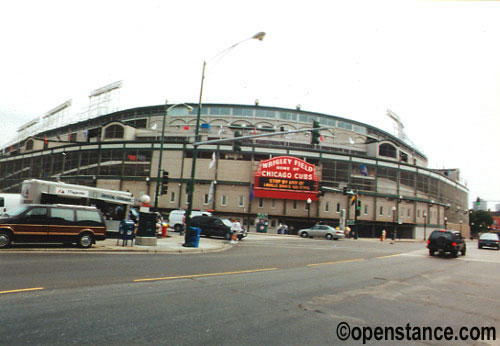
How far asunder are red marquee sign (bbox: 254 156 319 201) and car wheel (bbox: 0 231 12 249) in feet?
115

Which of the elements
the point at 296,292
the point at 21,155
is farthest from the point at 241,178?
the point at 21,155

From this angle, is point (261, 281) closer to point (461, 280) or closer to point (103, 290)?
point (103, 290)

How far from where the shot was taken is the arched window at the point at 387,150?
56406 mm

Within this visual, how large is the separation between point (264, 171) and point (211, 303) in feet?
132

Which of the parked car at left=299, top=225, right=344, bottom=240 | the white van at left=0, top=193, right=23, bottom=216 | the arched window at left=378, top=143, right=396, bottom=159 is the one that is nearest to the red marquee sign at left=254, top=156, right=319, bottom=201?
the parked car at left=299, top=225, right=344, bottom=240

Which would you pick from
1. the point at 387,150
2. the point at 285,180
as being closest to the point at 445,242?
the point at 285,180

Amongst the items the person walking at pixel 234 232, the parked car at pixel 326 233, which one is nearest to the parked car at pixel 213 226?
the person walking at pixel 234 232

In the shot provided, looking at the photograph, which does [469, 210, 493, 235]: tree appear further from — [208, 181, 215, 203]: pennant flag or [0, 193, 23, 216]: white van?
[0, 193, 23, 216]: white van

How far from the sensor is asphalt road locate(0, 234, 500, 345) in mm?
4727

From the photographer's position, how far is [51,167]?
2279 inches

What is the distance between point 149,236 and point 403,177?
49.1 m

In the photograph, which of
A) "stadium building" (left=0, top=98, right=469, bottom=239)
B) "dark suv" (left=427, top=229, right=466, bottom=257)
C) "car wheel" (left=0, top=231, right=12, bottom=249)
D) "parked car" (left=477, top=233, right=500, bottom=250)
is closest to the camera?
"car wheel" (left=0, top=231, right=12, bottom=249)

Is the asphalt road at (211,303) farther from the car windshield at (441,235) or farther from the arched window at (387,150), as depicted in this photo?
the arched window at (387,150)

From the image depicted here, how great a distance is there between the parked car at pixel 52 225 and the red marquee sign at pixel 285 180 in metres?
32.3
